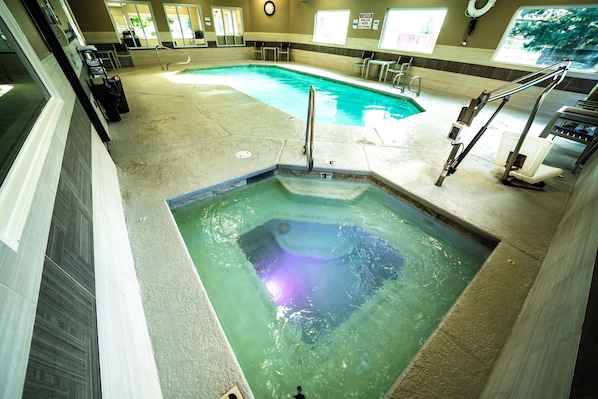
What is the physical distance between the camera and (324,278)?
1.77 m

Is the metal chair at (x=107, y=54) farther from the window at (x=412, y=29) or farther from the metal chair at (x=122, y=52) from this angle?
the window at (x=412, y=29)

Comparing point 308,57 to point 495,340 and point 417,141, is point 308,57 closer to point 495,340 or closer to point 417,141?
point 417,141

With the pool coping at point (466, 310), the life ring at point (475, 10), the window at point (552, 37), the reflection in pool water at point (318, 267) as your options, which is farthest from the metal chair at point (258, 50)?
the reflection in pool water at point (318, 267)

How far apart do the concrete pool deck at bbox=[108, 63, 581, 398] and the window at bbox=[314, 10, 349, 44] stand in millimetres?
6003

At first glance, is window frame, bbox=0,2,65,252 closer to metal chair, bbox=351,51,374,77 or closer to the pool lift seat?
the pool lift seat

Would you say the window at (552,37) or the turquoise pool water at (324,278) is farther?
the window at (552,37)

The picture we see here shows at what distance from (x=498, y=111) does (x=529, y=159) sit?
925 mm

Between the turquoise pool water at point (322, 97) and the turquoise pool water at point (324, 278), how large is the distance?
308 cm

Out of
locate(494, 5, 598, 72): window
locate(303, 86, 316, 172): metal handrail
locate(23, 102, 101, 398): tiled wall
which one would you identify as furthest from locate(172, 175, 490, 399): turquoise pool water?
locate(494, 5, 598, 72): window

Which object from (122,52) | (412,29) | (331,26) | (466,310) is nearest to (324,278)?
(466,310)

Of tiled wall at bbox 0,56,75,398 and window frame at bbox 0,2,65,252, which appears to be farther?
window frame at bbox 0,2,65,252

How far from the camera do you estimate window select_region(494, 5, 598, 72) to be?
15.1 ft

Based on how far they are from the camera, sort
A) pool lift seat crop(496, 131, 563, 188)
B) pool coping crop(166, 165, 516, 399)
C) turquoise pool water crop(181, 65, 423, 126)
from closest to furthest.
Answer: pool coping crop(166, 165, 516, 399) → pool lift seat crop(496, 131, 563, 188) → turquoise pool water crop(181, 65, 423, 126)

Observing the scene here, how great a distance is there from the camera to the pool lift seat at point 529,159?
229 cm
